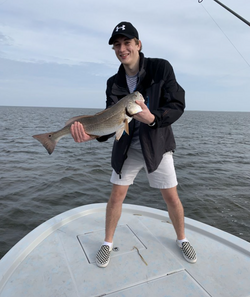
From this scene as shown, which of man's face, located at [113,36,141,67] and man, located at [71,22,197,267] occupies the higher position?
man's face, located at [113,36,141,67]

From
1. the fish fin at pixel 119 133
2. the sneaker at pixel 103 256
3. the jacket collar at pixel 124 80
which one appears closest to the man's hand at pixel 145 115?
the fish fin at pixel 119 133

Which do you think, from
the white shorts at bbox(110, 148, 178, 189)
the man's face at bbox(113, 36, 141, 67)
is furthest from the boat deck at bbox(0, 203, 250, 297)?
the man's face at bbox(113, 36, 141, 67)

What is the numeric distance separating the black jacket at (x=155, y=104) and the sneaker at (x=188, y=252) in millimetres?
1270

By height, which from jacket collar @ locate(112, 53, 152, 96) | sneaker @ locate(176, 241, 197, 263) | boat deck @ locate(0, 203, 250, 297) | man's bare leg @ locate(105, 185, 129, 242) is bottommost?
boat deck @ locate(0, 203, 250, 297)

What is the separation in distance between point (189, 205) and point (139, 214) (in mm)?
3908

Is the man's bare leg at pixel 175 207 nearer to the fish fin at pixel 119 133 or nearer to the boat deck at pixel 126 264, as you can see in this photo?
the boat deck at pixel 126 264

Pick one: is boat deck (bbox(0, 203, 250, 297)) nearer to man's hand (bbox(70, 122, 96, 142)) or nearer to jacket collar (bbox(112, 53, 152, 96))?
man's hand (bbox(70, 122, 96, 142))

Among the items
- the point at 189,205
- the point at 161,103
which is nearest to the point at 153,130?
the point at 161,103

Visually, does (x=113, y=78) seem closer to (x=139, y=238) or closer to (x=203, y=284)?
(x=139, y=238)

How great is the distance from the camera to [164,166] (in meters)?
3.30

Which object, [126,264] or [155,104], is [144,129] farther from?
[126,264]

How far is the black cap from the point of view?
293cm

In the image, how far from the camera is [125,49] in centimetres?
307

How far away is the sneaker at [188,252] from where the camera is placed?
10.7ft
